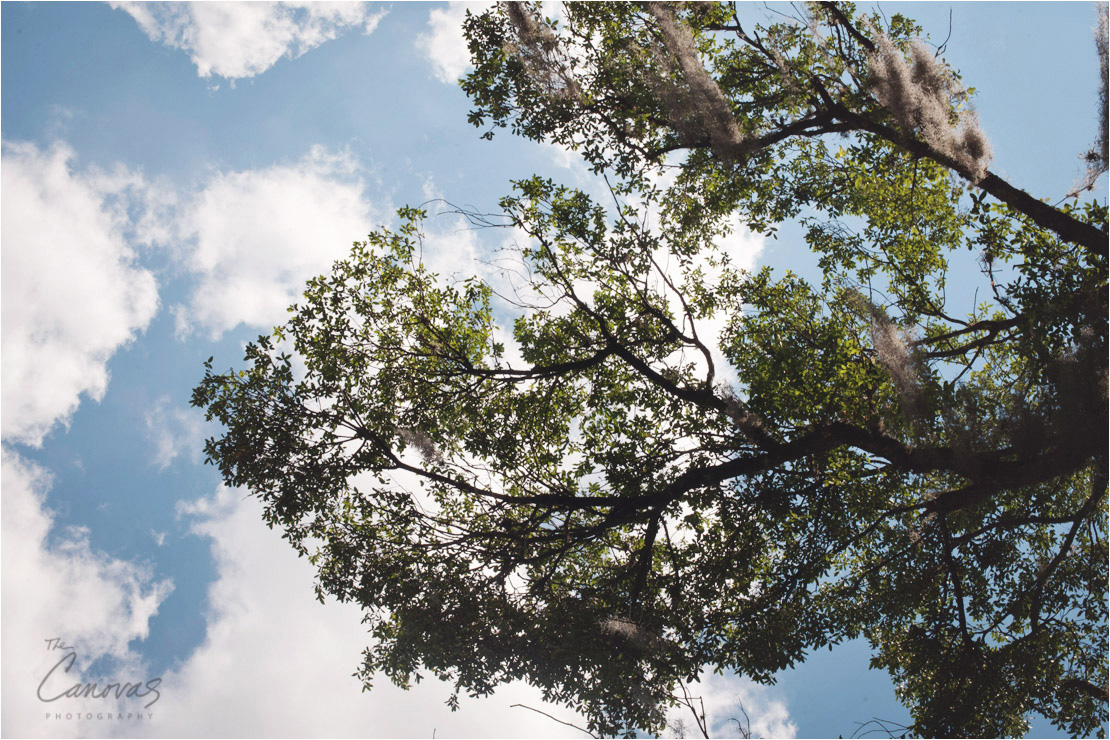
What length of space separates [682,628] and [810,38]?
26.6ft

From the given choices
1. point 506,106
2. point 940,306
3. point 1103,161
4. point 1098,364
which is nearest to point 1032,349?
point 1098,364

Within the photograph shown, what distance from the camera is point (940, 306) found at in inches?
321

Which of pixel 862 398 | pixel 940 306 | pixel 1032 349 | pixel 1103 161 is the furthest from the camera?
pixel 940 306

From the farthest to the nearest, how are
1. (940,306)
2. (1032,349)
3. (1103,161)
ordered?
(940,306)
(1103,161)
(1032,349)

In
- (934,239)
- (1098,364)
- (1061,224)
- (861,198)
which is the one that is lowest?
(1098,364)

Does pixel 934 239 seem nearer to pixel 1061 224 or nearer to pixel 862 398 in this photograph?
pixel 1061 224

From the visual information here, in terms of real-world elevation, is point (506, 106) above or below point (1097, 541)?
above

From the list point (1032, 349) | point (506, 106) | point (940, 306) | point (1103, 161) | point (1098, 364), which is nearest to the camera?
point (1098, 364)

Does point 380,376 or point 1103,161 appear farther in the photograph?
point 380,376

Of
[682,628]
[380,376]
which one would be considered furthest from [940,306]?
[380,376]

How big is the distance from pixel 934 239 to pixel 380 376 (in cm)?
804

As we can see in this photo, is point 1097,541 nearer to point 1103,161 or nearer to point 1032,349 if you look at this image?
point 1032,349

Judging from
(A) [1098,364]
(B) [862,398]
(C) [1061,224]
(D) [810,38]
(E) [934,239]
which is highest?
(D) [810,38]

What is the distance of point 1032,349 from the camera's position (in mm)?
5523
